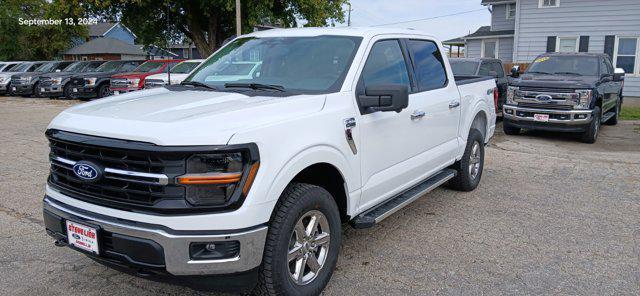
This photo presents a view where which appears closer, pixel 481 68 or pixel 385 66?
pixel 385 66

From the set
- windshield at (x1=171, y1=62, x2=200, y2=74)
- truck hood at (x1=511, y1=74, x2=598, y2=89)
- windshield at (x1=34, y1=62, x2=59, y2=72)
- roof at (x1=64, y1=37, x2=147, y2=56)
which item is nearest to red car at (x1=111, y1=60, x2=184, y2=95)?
windshield at (x1=171, y1=62, x2=200, y2=74)

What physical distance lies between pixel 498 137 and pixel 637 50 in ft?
35.8

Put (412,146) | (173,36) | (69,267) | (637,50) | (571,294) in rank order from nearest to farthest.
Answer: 1. (571,294)
2. (69,267)
3. (412,146)
4. (637,50)
5. (173,36)

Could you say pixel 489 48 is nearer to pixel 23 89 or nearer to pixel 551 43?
pixel 551 43

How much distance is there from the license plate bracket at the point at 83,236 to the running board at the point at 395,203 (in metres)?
1.81

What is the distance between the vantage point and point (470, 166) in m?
6.38

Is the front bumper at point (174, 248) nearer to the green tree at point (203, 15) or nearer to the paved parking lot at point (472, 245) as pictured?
the paved parking lot at point (472, 245)

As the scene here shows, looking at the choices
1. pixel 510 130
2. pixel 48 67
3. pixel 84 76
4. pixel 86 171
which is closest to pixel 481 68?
pixel 510 130

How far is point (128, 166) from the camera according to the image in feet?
9.65

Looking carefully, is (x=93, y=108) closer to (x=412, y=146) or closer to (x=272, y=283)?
(x=272, y=283)

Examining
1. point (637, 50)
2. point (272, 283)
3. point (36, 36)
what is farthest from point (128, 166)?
point (36, 36)

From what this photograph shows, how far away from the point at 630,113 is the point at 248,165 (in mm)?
15827

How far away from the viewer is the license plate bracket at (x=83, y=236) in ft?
9.97

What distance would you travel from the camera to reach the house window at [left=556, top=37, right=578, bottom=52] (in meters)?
19.8
